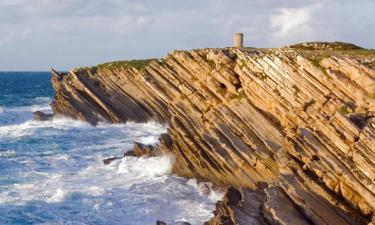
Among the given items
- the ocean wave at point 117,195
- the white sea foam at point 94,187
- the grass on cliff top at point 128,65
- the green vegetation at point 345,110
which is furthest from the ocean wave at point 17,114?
the green vegetation at point 345,110

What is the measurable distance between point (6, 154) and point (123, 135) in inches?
488

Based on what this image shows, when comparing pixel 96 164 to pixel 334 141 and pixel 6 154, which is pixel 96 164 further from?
pixel 334 141

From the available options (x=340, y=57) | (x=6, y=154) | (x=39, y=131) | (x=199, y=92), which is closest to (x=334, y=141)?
(x=340, y=57)

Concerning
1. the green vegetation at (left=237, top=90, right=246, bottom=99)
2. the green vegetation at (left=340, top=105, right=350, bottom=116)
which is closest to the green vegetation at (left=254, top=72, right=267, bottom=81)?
the green vegetation at (left=237, top=90, right=246, bottom=99)

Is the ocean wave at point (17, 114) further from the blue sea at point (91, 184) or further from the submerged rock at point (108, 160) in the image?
the submerged rock at point (108, 160)

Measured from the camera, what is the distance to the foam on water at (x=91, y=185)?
29766 mm

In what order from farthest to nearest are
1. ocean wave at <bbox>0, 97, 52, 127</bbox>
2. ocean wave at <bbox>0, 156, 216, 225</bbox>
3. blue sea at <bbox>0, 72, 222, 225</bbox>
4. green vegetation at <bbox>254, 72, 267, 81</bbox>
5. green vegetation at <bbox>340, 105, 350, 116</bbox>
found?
ocean wave at <bbox>0, 97, 52, 127</bbox> < green vegetation at <bbox>254, 72, 267, 81</bbox> < blue sea at <bbox>0, 72, 222, 225</bbox> < ocean wave at <bbox>0, 156, 216, 225</bbox> < green vegetation at <bbox>340, 105, 350, 116</bbox>

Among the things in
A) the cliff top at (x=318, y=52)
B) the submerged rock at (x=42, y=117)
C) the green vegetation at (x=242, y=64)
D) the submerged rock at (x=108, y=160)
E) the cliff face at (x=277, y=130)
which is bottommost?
the submerged rock at (x=42, y=117)

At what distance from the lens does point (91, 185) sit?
1406 inches

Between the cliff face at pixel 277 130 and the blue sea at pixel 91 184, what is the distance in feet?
8.10

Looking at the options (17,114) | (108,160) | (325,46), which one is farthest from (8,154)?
(17,114)

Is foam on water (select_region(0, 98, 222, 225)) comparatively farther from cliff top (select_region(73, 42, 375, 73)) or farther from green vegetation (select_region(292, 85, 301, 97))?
cliff top (select_region(73, 42, 375, 73))

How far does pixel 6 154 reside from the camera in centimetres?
4631

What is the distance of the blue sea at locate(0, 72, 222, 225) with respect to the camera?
2978 cm
